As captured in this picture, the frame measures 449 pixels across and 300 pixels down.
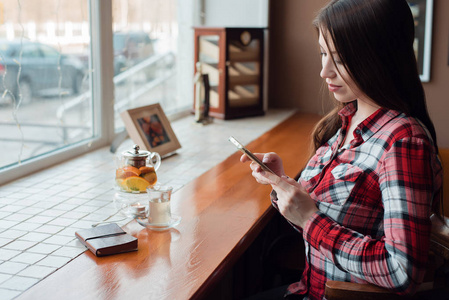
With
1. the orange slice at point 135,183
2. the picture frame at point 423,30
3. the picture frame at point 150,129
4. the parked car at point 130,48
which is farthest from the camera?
the picture frame at point 423,30

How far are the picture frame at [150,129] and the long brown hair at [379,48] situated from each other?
1037 mm

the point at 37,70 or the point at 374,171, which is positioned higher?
the point at 37,70

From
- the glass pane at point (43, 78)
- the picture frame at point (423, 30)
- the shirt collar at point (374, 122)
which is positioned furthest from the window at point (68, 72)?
the picture frame at point (423, 30)

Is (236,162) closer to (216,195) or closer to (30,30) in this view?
(216,195)

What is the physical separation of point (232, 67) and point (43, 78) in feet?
3.91

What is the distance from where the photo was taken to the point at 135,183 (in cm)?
148

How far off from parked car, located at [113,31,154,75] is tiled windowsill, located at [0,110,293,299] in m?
0.39

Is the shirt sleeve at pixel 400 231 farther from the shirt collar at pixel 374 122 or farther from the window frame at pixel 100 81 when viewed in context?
the window frame at pixel 100 81

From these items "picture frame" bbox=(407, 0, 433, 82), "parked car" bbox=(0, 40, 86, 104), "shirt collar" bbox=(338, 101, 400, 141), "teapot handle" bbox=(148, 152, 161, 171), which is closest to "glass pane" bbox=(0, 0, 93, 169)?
"parked car" bbox=(0, 40, 86, 104)

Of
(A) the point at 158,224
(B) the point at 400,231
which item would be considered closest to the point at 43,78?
(A) the point at 158,224

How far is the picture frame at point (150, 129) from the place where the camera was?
6.70 feet

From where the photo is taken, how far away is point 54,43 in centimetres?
208

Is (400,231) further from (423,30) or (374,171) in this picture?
(423,30)

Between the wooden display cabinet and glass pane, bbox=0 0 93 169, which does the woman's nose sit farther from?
the wooden display cabinet
